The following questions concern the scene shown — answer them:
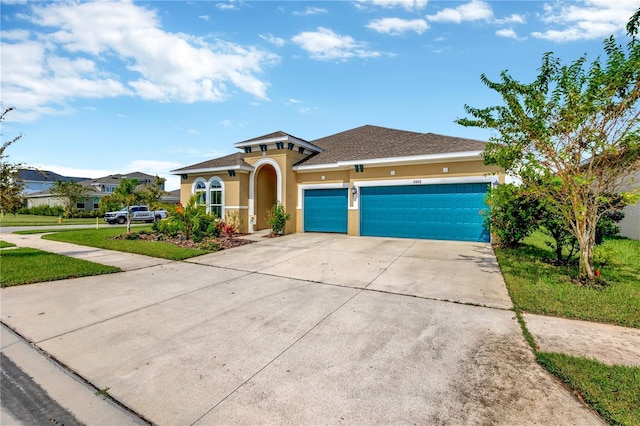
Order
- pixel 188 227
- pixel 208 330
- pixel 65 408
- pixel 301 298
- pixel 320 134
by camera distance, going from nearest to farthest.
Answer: pixel 65 408, pixel 208 330, pixel 301 298, pixel 188 227, pixel 320 134

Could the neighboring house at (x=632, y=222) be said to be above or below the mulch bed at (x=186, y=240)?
above

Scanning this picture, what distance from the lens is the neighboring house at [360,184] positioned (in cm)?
1222

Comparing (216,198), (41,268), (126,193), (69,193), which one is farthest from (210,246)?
(69,193)

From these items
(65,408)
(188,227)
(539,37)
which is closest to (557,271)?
(539,37)

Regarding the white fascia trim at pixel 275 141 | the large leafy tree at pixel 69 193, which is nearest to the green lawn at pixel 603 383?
the white fascia trim at pixel 275 141

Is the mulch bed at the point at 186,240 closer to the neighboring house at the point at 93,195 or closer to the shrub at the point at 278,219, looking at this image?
the shrub at the point at 278,219

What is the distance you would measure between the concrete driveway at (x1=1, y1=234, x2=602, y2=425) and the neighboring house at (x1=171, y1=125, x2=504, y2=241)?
19.2ft

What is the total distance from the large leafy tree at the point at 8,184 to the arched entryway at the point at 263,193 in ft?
31.2

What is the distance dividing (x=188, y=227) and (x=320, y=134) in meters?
12.8

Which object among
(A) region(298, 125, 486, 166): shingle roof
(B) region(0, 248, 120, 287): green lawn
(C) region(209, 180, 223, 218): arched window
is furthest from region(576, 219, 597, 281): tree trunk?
(C) region(209, 180, 223, 218): arched window

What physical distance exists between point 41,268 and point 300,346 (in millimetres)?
8753

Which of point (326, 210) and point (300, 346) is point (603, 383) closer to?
point (300, 346)

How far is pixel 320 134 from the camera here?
863 inches

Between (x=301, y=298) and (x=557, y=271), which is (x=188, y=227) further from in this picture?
(x=557, y=271)
